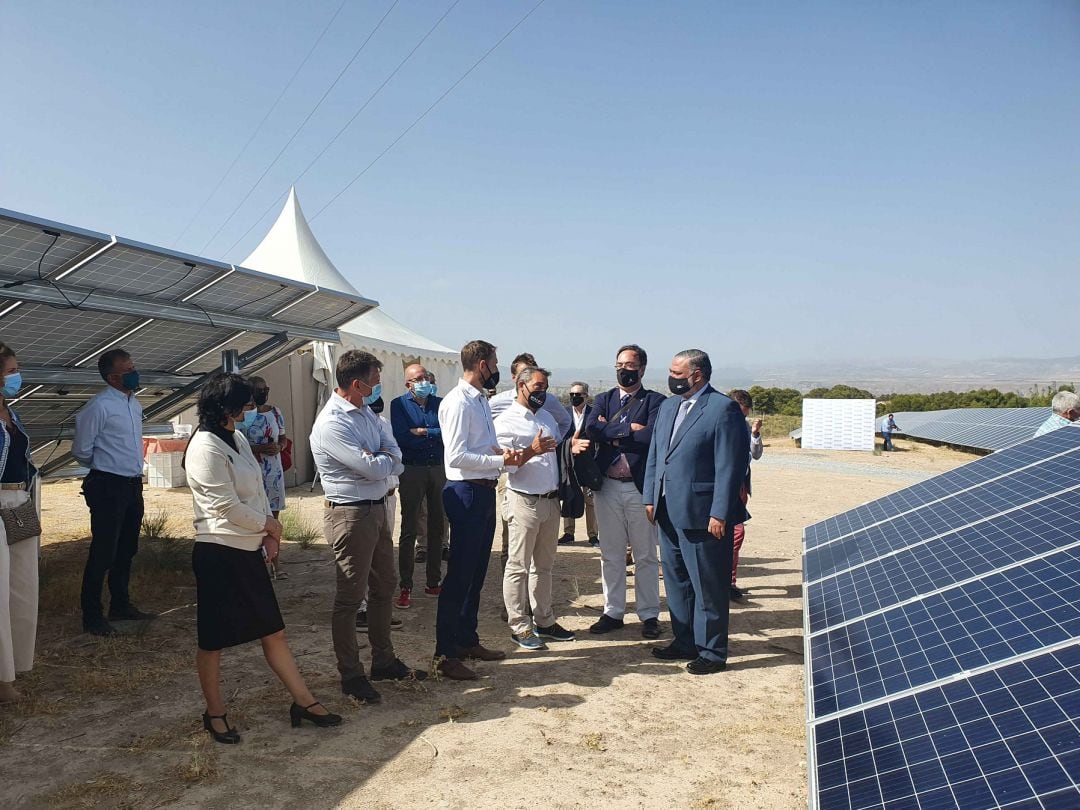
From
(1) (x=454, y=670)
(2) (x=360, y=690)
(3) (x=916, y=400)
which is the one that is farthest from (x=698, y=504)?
(3) (x=916, y=400)

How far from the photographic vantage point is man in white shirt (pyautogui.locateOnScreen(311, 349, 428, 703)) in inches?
168

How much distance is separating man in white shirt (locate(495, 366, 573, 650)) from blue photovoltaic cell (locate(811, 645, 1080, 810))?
257cm

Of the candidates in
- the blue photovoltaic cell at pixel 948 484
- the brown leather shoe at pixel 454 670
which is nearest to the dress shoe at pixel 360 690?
the brown leather shoe at pixel 454 670

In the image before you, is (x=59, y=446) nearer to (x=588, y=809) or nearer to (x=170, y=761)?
(x=170, y=761)

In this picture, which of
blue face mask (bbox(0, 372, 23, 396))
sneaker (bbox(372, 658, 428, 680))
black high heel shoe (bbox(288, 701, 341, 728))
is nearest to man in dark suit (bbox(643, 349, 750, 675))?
sneaker (bbox(372, 658, 428, 680))

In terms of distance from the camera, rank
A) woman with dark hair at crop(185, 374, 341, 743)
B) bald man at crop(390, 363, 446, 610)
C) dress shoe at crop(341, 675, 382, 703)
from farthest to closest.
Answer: bald man at crop(390, 363, 446, 610) < dress shoe at crop(341, 675, 382, 703) < woman with dark hair at crop(185, 374, 341, 743)

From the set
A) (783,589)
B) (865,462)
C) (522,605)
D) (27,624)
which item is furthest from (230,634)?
(865,462)

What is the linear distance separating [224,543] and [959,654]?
339 cm

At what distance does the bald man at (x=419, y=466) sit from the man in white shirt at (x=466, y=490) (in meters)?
1.89

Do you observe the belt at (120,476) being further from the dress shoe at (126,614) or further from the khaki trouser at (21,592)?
the dress shoe at (126,614)

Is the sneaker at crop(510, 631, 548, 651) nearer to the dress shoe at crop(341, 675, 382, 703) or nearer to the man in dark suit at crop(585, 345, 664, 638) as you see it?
the man in dark suit at crop(585, 345, 664, 638)

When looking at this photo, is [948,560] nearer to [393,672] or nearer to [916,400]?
[393,672]

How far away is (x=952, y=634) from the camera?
3.27 meters

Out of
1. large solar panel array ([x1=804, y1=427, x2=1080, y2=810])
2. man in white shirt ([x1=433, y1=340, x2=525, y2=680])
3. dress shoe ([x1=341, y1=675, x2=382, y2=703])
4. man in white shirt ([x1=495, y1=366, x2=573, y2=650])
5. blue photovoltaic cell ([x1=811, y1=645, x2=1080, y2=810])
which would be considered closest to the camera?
blue photovoltaic cell ([x1=811, y1=645, x2=1080, y2=810])
